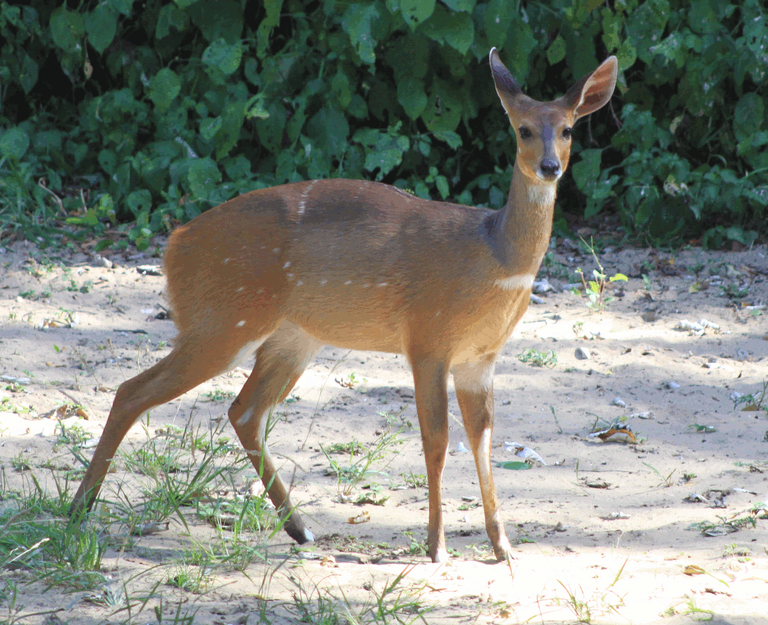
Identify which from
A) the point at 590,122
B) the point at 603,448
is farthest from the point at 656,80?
the point at 603,448

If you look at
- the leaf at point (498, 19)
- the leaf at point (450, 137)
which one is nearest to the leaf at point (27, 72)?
the leaf at point (450, 137)

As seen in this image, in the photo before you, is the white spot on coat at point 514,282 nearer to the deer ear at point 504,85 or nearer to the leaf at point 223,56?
the deer ear at point 504,85

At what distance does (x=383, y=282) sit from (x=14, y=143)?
505 centimetres

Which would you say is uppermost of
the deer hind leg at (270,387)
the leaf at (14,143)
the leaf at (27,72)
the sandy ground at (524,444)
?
the leaf at (27,72)

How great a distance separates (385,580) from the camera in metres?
3.21

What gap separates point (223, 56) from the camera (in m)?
7.12

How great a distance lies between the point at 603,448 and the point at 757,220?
385cm

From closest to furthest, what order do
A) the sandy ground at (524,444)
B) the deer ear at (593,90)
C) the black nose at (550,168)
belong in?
the sandy ground at (524,444), the black nose at (550,168), the deer ear at (593,90)

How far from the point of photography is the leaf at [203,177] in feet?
23.3

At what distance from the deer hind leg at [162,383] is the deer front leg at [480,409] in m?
0.95

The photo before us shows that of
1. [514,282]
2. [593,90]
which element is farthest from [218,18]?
[514,282]

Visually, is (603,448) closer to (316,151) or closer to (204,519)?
(204,519)

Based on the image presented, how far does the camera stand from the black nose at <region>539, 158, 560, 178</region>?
11.1 ft

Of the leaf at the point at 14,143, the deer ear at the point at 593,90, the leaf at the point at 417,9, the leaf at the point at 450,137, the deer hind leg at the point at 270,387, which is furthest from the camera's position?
the leaf at the point at 14,143
